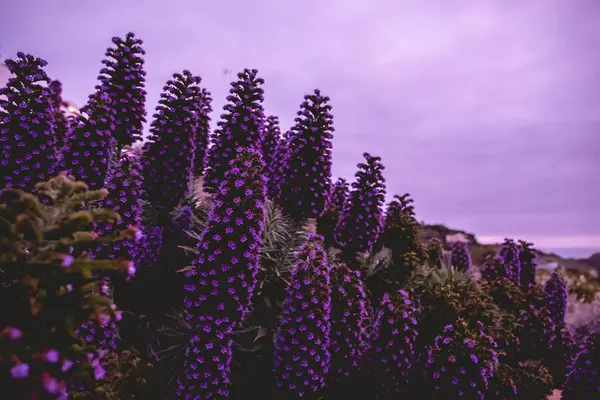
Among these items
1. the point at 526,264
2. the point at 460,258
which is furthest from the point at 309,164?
the point at 526,264

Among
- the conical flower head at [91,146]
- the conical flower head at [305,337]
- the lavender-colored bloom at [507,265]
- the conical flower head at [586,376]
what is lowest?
the conical flower head at [586,376]

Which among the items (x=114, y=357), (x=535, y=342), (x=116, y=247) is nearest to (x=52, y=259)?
(x=114, y=357)

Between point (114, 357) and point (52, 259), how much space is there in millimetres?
3035

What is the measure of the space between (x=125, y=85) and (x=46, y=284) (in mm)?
6522

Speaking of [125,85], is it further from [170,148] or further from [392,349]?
[392,349]

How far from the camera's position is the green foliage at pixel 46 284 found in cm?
288

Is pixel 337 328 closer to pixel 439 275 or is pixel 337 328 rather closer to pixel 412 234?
pixel 412 234

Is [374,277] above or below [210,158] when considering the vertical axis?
below

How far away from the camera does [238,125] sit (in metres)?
9.05

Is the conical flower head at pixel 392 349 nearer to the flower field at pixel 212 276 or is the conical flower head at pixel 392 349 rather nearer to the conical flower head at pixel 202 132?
the flower field at pixel 212 276

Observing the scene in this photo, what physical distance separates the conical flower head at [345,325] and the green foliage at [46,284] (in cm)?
477

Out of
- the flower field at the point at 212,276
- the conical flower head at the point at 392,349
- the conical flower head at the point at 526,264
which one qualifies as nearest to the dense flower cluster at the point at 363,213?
the flower field at the point at 212,276

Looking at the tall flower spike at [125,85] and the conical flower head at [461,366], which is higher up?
the tall flower spike at [125,85]

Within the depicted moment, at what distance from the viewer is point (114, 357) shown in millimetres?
5473
